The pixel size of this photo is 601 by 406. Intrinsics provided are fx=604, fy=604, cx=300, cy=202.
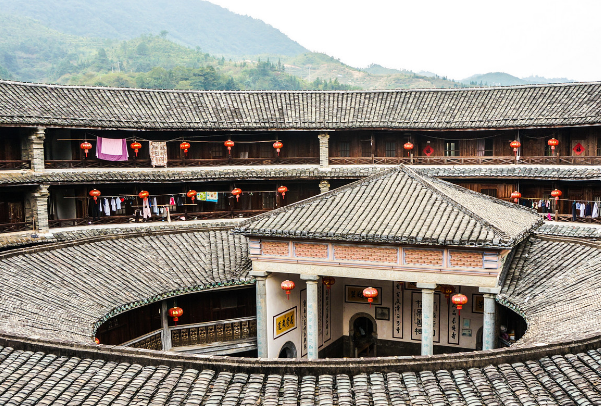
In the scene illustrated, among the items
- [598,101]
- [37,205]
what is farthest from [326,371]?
[598,101]

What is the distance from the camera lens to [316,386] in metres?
9.71

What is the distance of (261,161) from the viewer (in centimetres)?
3412

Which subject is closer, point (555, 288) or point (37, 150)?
point (555, 288)

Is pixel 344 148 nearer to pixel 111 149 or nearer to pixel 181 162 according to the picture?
pixel 181 162

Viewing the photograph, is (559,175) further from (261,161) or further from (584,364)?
(584,364)

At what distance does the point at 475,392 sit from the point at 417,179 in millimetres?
13205

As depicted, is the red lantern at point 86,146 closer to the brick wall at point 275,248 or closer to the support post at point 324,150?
the support post at point 324,150

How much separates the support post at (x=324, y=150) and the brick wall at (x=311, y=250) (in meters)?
13.4

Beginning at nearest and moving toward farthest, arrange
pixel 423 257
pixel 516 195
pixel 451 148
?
pixel 423 257 < pixel 516 195 < pixel 451 148

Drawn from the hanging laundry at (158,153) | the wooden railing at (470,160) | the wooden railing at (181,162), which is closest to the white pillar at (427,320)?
the wooden railing at (470,160)

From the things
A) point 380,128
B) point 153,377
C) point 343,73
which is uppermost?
point 343,73

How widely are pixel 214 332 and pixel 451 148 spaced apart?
18.5m

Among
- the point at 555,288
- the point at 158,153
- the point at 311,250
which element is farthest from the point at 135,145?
the point at 555,288

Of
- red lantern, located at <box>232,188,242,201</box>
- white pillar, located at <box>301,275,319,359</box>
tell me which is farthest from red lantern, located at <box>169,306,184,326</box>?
red lantern, located at <box>232,188,242,201</box>
